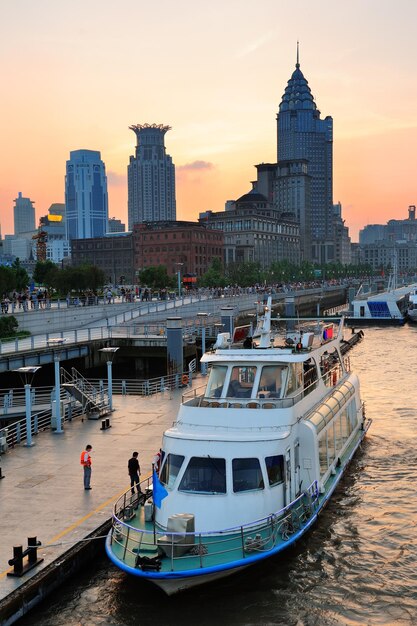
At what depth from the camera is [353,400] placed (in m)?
30.9

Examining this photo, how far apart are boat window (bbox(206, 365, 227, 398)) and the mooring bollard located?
7.47m

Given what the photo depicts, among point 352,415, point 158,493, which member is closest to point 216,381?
point 158,493

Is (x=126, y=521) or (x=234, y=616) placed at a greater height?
(x=126, y=521)

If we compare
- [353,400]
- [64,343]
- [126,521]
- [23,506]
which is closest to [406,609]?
[126,521]

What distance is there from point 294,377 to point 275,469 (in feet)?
14.6

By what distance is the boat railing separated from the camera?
16.8 m

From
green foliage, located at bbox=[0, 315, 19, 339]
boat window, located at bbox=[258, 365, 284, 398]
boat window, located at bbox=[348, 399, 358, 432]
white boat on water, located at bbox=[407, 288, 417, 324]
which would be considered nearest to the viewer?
boat window, located at bbox=[258, 365, 284, 398]

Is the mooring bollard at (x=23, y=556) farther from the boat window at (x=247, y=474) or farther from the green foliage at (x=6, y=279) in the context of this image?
the green foliage at (x=6, y=279)

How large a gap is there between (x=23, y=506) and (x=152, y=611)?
6.30 meters

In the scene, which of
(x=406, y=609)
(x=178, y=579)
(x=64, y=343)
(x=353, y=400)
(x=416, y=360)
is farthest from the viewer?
(x=416, y=360)

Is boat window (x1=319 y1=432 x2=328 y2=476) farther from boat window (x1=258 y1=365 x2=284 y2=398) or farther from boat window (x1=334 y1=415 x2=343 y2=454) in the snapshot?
boat window (x1=258 y1=365 x2=284 y2=398)

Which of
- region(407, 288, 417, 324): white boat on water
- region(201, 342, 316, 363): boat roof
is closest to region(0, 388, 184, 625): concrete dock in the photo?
region(201, 342, 316, 363): boat roof

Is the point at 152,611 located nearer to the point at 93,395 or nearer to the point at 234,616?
the point at 234,616

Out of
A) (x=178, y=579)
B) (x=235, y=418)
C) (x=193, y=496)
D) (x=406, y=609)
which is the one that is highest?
(x=235, y=418)
